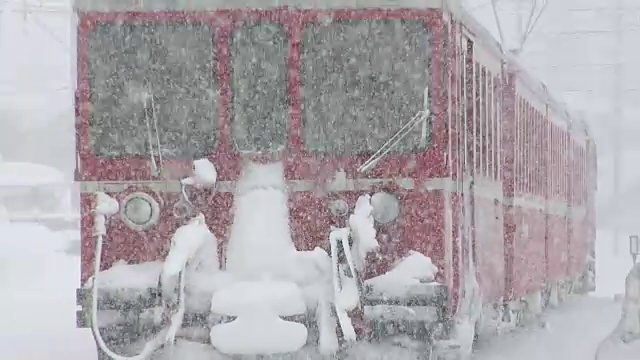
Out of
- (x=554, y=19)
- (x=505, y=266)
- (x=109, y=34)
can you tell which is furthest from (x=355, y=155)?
(x=554, y=19)

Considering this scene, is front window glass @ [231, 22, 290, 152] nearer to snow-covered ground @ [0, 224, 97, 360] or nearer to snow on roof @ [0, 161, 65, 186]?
snow-covered ground @ [0, 224, 97, 360]

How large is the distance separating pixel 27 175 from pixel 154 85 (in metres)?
36.9

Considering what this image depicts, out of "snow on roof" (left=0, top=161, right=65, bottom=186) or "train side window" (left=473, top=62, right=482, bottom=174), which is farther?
"snow on roof" (left=0, top=161, right=65, bottom=186)

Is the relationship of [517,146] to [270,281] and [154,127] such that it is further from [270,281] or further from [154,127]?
[270,281]

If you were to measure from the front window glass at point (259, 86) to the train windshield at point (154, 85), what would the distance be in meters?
0.17

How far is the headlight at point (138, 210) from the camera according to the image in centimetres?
853

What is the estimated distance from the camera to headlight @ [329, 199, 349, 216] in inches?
332

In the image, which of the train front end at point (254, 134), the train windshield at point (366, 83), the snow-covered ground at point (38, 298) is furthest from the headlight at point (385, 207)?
the snow-covered ground at point (38, 298)

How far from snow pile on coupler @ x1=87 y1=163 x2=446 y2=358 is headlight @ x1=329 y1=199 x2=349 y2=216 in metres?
0.11

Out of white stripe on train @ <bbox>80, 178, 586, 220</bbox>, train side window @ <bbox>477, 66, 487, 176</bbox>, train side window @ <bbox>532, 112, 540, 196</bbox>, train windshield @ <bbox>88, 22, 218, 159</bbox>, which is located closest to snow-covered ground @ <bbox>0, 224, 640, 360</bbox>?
white stripe on train @ <bbox>80, 178, 586, 220</bbox>

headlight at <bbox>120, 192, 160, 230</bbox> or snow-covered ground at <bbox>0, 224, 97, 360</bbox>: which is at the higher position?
headlight at <bbox>120, 192, 160, 230</bbox>

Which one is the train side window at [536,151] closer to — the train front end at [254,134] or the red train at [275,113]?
the red train at [275,113]

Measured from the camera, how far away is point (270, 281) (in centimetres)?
793

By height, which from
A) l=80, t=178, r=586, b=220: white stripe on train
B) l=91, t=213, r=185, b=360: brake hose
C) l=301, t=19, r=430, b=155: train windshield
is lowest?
l=91, t=213, r=185, b=360: brake hose
